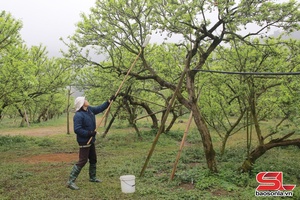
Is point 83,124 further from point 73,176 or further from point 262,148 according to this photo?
point 262,148

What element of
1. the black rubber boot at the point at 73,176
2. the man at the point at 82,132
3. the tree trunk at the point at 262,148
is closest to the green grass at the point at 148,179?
the black rubber boot at the point at 73,176

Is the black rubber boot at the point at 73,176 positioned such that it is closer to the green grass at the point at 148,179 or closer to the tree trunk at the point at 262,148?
the green grass at the point at 148,179

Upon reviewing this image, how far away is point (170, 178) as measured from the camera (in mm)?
8602

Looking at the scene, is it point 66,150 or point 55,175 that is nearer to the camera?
point 55,175

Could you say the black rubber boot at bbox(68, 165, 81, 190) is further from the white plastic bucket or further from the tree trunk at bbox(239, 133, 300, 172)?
the tree trunk at bbox(239, 133, 300, 172)

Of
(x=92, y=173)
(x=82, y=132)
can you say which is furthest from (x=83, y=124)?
(x=92, y=173)

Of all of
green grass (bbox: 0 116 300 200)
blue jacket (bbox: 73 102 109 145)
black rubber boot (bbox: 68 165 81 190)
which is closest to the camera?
green grass (bbox: 0 116 300 200)

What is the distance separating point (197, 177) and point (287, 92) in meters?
4.72

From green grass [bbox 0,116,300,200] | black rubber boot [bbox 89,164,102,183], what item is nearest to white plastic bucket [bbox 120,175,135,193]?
green grass [bbox 0,116,300,200]

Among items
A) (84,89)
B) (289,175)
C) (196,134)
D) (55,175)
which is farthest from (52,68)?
(289,175)

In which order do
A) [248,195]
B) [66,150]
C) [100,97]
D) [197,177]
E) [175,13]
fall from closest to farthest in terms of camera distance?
[248,195] → [197,177] → [175,13] → [66,150] → [100,97]

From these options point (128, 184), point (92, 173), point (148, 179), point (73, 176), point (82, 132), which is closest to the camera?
point (128, 184)

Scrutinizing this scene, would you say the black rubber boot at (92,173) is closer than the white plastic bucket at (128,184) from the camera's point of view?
No

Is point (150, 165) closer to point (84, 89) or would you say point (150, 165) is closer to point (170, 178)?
point (170, 178)
